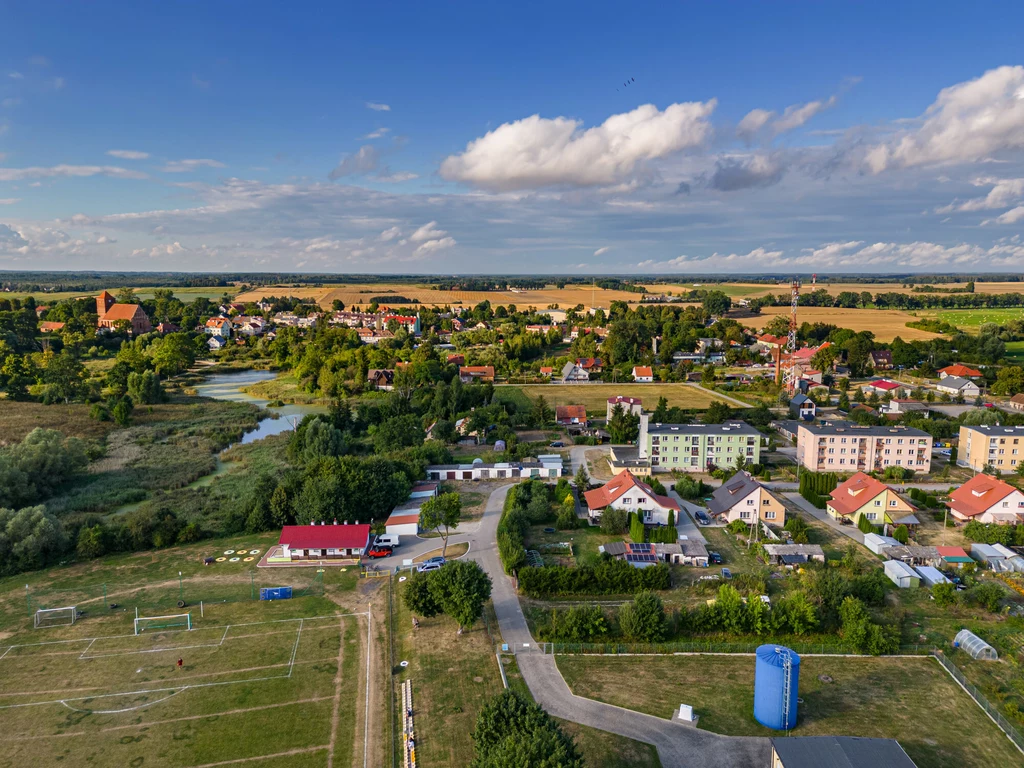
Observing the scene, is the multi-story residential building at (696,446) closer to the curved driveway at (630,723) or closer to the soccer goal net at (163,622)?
the curved driveway at (630,723)

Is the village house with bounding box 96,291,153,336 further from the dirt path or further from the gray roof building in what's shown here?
the gray roof building

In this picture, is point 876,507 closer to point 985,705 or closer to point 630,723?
point 985,705

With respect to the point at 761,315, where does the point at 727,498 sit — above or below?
below

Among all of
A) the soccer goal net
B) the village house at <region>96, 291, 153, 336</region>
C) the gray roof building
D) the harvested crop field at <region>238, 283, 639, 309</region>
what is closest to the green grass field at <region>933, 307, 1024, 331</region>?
the harvested crop field at <region>238, 283, 639, 309</region>

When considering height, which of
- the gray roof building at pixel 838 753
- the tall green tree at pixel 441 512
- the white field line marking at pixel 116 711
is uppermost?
the tall green tree at pixel 441 512

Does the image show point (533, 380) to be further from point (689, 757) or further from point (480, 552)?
point (689, 757)

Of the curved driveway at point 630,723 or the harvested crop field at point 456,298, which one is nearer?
the curved driveway at point 630,723

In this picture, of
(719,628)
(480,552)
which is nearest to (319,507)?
(480,552)

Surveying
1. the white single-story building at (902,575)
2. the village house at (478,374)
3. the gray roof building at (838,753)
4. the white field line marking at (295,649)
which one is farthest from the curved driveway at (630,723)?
the village house at (478,374)
